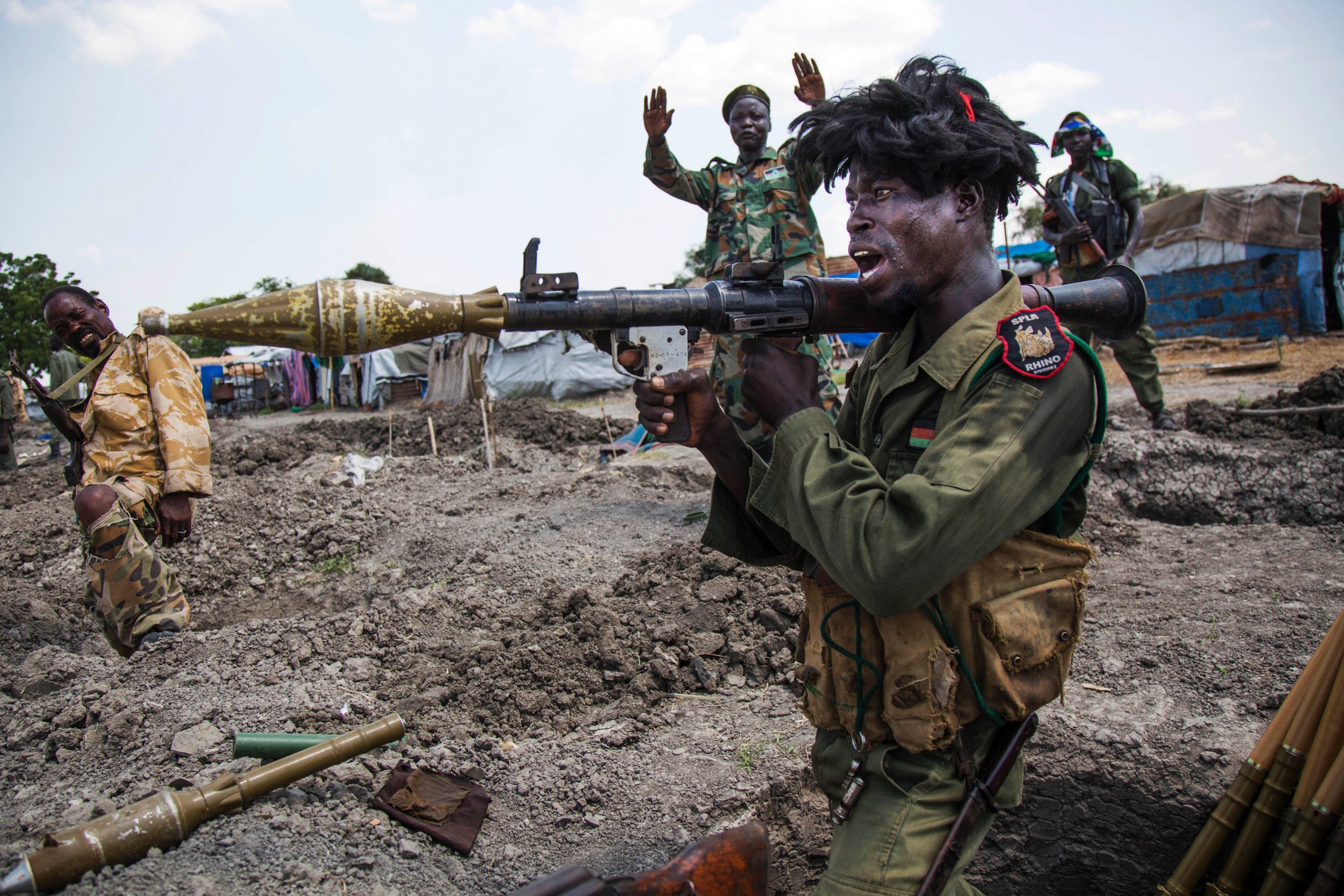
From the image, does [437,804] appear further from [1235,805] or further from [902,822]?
[1235,805]

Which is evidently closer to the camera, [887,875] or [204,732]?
[887,875]

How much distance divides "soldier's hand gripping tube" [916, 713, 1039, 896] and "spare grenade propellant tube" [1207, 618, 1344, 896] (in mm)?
766

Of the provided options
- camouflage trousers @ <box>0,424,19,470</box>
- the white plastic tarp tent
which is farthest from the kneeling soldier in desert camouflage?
the white plastic tarp tent

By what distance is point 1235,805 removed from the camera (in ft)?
6.88

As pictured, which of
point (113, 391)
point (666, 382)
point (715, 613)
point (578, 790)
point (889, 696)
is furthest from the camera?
point (113, 391)

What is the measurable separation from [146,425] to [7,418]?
32.9 feet

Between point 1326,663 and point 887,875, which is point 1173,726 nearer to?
point 1326,663

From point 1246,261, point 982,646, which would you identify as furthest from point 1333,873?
point 1246,261

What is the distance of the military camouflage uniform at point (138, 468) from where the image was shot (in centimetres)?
374

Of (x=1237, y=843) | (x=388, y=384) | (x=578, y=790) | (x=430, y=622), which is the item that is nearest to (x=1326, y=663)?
(x=1237, y=843)

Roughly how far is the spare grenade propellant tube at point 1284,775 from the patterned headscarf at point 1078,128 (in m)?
5.49

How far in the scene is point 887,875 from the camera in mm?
1539

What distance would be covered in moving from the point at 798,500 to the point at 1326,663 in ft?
4.67

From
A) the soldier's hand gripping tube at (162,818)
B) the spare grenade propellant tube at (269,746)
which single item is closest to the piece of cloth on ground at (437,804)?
the soldier's hand gripping tube at (162,818)
